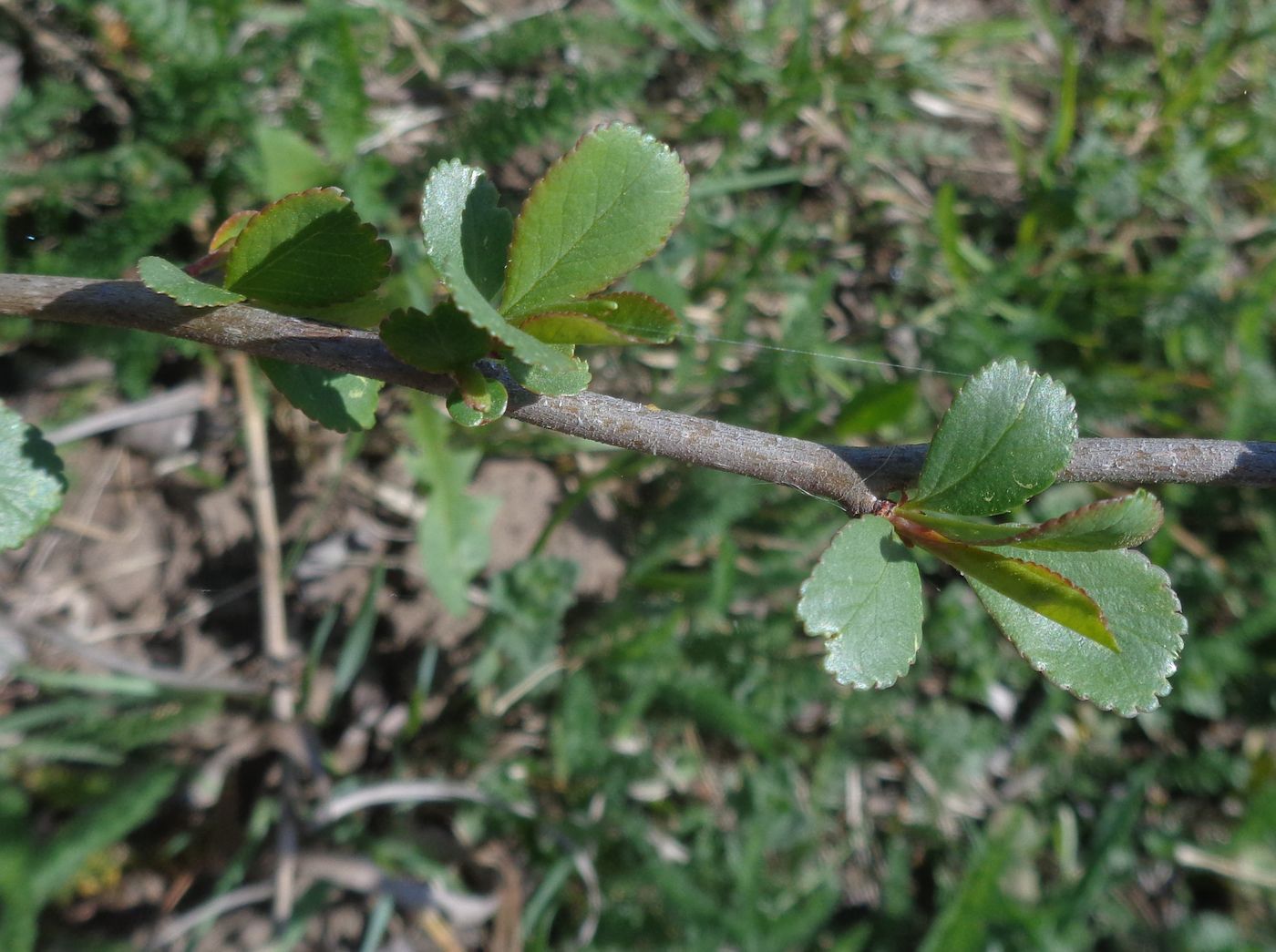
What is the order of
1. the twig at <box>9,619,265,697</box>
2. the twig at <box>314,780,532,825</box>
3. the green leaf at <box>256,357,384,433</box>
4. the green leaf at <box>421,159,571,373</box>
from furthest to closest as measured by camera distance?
the twig at <box>314,780,532,825</box> → the twig at <box>9,619,265,697</box> → the green leaf at <box>256,357,384,433</box> → the green leaf at <box>421,159,571,373</box>

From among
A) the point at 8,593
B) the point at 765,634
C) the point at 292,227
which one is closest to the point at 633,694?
the point at 765,634

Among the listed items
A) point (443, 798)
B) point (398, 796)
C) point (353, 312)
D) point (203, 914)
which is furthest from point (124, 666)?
point (353, 312)

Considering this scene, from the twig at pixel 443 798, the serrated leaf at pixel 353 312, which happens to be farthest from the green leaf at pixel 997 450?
the twig at pixel 443 798

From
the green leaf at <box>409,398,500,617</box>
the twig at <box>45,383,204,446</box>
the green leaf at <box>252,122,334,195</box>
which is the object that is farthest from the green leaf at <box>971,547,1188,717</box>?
the twig at <box>45,383,204,446</box>

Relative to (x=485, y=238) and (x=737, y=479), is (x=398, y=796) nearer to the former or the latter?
(x=737, y=479)

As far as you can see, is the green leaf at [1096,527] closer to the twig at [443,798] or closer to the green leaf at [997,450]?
the green leaf at [997,450]

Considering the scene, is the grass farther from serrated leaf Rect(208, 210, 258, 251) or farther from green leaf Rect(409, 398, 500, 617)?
serrated leaf Rect(208, 210, 258, 251)
